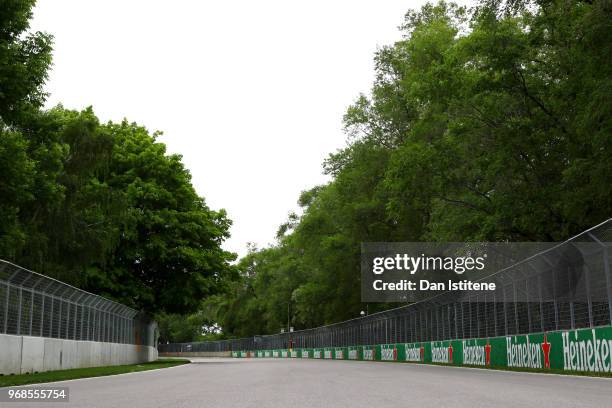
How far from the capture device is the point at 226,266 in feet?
136

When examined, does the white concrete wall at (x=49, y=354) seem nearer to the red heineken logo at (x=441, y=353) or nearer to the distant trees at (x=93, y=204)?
the distant trees at (x=93, y=204)

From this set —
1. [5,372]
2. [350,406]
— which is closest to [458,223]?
[5,372]

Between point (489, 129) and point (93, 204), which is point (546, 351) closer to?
point (489, 129)

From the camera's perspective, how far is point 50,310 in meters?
21.6

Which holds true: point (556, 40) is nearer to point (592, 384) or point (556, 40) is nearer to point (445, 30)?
point (445, 30)

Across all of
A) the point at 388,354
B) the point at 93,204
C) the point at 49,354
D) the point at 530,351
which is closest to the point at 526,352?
the point at 530,351

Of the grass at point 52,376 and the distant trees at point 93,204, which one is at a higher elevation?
the distant trees at point 93,204

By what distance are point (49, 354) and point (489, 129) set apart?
1901 centimetres

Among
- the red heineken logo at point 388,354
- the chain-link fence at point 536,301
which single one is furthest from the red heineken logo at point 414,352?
the red heineken logo at point 388,354

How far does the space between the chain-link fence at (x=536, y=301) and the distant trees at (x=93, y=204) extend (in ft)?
39.7

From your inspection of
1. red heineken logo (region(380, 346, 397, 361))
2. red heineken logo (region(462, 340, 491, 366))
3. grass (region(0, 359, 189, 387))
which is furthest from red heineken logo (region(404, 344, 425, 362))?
grass (region(0, 359, 189, 387))

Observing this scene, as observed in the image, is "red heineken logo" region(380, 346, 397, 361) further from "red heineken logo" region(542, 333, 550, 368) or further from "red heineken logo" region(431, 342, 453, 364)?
"red heineken logo" region(542, 333, 550, 368)

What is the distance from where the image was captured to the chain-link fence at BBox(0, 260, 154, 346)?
1811 centimetres

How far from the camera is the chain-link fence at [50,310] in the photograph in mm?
18109
